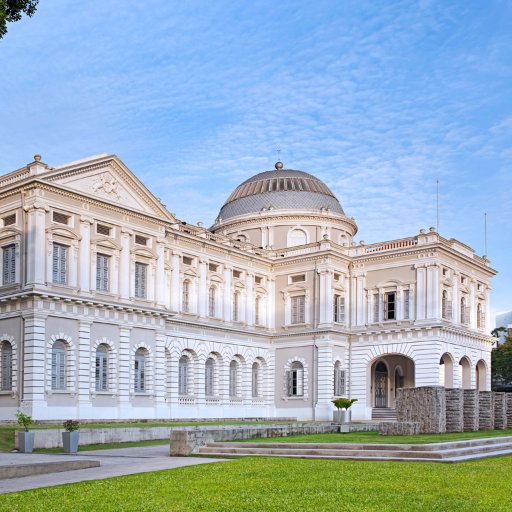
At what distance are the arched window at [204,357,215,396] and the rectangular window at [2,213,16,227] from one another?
1604 cm

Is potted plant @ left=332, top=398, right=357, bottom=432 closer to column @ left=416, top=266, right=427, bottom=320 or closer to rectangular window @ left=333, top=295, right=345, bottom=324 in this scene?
column @ left=416, top=266, right=427, bottom=320

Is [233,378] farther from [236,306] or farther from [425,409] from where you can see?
[425,409]

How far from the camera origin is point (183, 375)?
1807 inches

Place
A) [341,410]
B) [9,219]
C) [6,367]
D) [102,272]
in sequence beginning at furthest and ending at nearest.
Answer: [341,410], [102,272], [9,219], [6,367]

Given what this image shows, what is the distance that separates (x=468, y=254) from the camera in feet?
171

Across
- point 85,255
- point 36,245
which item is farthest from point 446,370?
point 36,245

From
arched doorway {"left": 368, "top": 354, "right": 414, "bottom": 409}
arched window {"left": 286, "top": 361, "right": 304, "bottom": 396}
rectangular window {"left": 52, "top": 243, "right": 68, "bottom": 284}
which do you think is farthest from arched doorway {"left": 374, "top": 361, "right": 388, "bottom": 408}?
rectangular window {"left": 52, "top": 243, "right": 68, "bottom": 284}

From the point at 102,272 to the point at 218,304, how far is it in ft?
38.0

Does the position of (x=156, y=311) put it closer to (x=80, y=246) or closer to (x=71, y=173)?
(x=80, y=246)

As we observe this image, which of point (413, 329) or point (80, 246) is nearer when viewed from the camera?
point (80, 246)

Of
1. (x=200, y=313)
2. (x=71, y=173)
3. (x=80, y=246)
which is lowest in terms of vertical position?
(x=200, y=313)

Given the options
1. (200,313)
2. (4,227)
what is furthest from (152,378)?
(4,227)

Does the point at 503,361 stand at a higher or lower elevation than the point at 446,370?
lower

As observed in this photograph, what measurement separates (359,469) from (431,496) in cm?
412
